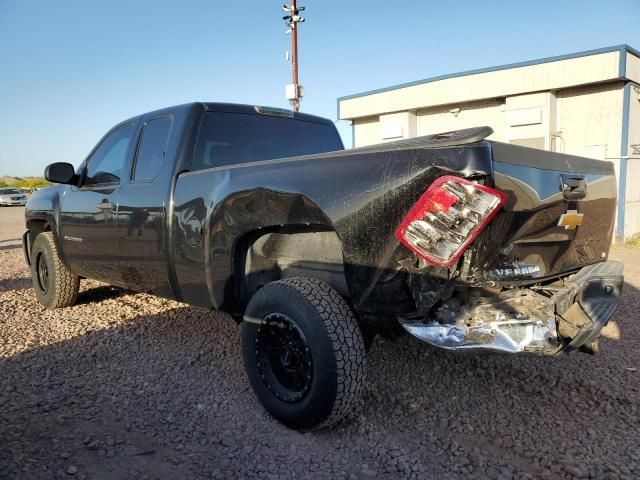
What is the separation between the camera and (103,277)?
4461 millimetres

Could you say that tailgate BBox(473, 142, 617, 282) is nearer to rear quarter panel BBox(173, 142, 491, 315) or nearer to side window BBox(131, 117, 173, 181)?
rear quarter panel BBox(173, 142, 491, 315)

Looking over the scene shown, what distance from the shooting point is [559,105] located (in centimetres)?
1198

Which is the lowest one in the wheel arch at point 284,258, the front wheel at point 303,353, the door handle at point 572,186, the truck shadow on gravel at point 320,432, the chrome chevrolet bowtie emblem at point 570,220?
the truck shadow on gravel at point 320,432

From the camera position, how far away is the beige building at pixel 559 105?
1097 cm

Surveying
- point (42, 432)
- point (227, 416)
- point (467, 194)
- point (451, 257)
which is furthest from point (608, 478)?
point (42, 432)

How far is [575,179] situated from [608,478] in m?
1.44

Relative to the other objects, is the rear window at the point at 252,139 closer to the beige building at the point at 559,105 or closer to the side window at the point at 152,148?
the side window at the point at 152,148

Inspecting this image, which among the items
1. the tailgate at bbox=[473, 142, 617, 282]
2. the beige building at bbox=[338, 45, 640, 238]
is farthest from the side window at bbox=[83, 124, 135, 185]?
the beige building at bbox=[338, 45, 640, 238]

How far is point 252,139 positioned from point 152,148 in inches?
30.8

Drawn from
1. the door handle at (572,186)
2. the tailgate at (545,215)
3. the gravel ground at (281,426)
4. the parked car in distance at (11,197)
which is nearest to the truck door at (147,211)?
the gravel ground at (281,426)

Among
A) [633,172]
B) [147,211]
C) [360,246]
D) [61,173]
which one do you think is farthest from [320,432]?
[633,172]

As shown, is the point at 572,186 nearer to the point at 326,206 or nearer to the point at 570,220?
the point at 570,220

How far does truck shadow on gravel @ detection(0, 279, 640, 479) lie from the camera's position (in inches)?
96.5

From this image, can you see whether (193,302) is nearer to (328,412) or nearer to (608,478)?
(328,412)
